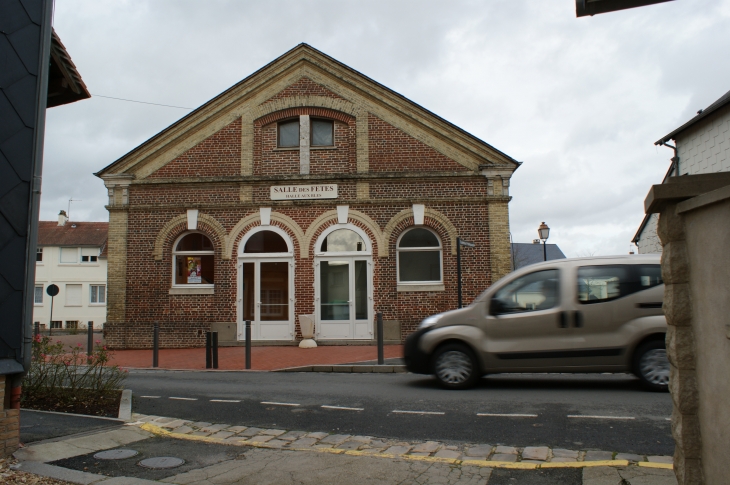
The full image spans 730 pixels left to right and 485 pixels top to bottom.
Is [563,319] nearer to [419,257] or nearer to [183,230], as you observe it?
[419,257]

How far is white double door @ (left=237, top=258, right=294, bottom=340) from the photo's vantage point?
16812 millimetres

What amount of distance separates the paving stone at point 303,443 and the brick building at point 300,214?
1033 centimetres

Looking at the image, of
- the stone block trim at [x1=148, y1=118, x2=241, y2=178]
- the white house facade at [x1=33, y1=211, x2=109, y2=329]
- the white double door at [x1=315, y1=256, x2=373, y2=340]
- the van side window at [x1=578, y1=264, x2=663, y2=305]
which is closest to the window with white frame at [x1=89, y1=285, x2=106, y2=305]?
Answer: the white house facade at [x1=33, y1=211, x2=109, y2=329]

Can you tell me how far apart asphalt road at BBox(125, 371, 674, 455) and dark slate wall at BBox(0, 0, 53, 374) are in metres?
2.77

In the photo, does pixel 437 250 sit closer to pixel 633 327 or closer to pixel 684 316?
pixel 633 327

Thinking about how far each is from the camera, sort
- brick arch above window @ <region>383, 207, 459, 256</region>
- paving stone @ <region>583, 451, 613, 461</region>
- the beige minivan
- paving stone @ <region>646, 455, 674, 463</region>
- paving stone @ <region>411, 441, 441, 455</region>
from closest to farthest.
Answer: paving stone @ <region>646, 455, 674, 463</region>, paving stone @ <region>583, 451, 613, 461</region>, paving stone @ <region>411, 441, 441, 455</region>, the beige minivan, brick arch above window @ <region>383, 207, 459, 256</region>

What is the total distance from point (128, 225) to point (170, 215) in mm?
1274

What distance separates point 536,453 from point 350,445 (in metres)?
1.76

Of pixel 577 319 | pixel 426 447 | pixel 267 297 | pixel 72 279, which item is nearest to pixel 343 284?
pixel 267 297

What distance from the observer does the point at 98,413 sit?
721cm

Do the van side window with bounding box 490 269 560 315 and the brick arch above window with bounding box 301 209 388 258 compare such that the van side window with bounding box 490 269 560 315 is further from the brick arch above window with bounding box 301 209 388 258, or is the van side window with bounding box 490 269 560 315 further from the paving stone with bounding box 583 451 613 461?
the brick arch above window with bounding box 301 209 388 258

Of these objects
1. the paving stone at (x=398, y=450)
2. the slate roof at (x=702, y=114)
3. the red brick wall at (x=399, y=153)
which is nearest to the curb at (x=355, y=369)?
the paving stone at (x=398, y=450)

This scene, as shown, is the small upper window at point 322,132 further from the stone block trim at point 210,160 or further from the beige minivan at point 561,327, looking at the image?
the beige minivan at point 561,327

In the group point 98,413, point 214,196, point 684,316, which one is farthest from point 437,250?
point 684,316
